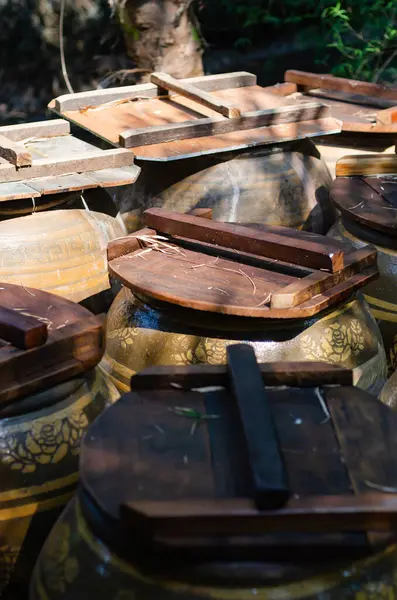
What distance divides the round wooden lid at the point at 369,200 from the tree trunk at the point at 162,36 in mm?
2487

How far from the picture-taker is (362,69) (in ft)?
25.4

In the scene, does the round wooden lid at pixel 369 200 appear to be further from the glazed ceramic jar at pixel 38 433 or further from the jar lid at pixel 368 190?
the glazed ceramic jar at pixel 38 433

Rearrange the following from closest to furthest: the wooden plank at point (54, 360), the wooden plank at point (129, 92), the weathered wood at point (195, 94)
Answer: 1. the wooden plank at point (54, 360)
2. the weathered wood at point (195, 94)
3. the wooden plank at point (129, 92)

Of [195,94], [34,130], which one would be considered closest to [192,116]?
[195,94]

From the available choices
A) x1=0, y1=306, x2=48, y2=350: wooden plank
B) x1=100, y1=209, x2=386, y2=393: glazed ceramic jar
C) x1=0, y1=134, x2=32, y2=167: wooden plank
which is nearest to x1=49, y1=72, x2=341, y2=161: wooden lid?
x1=0, y1=134, x2=32, y2=167: wooden plank

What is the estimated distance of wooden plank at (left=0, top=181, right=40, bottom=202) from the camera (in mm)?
2992

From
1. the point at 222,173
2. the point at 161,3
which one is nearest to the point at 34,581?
the point at 222,173

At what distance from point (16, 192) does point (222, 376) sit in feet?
4.63

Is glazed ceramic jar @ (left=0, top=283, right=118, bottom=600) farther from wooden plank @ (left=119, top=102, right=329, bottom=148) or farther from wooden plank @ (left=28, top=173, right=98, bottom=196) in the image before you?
wooden plank @ (left=119, top=102, right=329, bottom=148)

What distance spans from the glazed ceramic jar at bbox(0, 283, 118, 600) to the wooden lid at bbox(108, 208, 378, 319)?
0.38m

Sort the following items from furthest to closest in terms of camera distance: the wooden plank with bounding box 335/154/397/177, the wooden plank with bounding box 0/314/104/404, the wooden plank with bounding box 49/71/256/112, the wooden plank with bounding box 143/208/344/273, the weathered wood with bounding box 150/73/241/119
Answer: the wooden plank with bounding box 49/71/256/112 < the weathered wood with bounding box 150/73/241/119 < the wooden plank with bounding box 335/154/397/177 < the wooden plank with bounding box 143/208/344/273 < the wooden plank with bounding box 0/314/104/404

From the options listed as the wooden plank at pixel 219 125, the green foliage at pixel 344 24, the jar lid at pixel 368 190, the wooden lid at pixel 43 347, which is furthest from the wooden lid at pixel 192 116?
the green foliage at pixel 344 24

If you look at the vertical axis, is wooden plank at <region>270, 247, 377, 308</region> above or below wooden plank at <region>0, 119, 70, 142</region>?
below

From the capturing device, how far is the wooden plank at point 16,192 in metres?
2.99
